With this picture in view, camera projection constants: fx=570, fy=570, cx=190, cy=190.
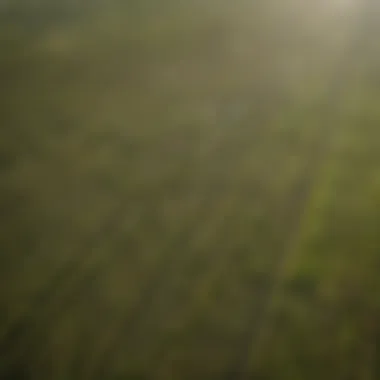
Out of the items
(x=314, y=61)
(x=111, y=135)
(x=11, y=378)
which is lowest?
(x=11, y=378)

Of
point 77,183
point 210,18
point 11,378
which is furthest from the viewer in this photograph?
point 210,18

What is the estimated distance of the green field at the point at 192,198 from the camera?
34cm

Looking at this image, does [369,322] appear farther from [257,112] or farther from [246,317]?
[257,112]

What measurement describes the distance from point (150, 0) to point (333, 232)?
0.46 metres

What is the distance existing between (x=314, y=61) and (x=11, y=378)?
422 millimetres

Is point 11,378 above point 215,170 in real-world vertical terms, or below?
below

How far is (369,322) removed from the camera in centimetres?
35

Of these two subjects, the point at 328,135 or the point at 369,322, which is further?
the point at 328,135

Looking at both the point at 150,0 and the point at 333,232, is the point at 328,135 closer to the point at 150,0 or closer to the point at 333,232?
the point at 333,232

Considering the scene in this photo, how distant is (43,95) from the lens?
56 centimetres

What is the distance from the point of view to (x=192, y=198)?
0.44 m

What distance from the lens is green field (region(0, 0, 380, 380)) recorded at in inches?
13.4

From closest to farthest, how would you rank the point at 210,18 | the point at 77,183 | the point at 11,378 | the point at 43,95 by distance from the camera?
1. the point at 11,378
2. the point at 77,183
3. the point at 43,95
4. the point at 210,18

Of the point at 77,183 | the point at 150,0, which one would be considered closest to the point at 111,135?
the point at 77,183
